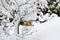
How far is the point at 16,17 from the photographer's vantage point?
5.00 meters

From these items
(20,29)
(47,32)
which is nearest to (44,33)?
(47,32)

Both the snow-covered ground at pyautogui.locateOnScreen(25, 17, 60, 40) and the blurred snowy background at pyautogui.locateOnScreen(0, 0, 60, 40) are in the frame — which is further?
the blurred snowy background at pyautogui.locateOnScreen(0, 0, 60, 40)

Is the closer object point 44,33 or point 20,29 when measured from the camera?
point 44,33

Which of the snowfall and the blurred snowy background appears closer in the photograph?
the snowfall

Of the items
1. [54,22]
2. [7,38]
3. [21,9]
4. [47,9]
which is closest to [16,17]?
[21,9]

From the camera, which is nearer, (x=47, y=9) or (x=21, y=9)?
(x=21, y=9)

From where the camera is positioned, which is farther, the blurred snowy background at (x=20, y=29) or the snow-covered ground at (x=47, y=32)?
the blurred snowy background at (x=20, y=29)

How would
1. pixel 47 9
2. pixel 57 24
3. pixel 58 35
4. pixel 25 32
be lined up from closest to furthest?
pixel 58 35, pixel 25 32, pixel 57 24, pixel 47 9

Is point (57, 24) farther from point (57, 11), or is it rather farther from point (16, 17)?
point (57, 11)

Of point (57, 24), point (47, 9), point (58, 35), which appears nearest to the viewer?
point (58, 35)

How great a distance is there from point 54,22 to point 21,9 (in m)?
0.99

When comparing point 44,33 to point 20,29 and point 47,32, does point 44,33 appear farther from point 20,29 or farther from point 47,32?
point 20,29

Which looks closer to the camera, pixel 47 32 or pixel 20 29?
pixel 47 32

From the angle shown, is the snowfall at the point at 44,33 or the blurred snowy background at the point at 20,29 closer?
the snowfall at the point at 44,33
